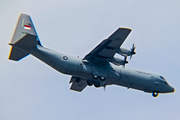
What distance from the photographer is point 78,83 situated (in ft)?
104

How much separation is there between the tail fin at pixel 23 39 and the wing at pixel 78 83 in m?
5.11

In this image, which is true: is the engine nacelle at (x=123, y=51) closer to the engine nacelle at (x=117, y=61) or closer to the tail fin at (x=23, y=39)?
the engine nacelle at (x=117, y=61)

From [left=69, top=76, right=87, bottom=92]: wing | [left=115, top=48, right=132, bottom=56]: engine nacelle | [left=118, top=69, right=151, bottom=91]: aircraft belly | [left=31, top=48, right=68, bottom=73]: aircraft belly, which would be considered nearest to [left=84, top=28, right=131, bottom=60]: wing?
[left=115, top=48, right=132, bottom=56]: engine nacelle

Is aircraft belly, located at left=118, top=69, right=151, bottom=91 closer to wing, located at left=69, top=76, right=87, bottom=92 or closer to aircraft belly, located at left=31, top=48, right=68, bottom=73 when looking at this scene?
wing, located at left=69, top=76, right=87, bottom=92

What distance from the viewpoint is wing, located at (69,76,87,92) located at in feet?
99.9

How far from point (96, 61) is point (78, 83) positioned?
3.88m

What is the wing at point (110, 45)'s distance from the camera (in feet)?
86.2

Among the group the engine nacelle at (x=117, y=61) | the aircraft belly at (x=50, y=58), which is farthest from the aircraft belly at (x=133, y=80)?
the aircraft belly at (x=50, y=58)

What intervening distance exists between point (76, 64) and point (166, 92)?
9470mm

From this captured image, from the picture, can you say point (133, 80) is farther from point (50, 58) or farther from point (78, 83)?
point (50, 58)

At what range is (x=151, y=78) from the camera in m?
30.2

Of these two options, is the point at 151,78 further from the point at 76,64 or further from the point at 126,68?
the point at 76,64

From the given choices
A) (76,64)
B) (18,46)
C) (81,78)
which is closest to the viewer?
(18,46)

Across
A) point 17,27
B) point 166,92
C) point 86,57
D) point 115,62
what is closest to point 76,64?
point 86,57
